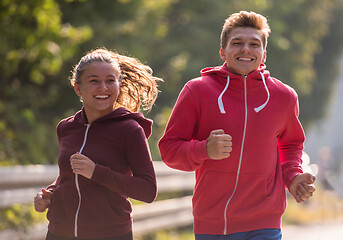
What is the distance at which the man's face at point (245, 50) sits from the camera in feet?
14.6

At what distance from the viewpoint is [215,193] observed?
434cm

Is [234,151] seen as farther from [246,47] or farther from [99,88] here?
[99,88]

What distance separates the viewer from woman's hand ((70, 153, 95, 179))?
12.7ft

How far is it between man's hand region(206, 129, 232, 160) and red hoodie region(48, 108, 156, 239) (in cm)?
37

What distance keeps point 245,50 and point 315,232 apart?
402 inches

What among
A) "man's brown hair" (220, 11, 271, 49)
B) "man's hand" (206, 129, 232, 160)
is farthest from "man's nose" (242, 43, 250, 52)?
"man's hand" (206, 129, 232, 160)

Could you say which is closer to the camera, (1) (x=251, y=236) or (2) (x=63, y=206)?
(2) (x=63, y=206)

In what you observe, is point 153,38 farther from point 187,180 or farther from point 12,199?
point 12,199

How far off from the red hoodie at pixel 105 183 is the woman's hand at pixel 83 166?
3 centimetres

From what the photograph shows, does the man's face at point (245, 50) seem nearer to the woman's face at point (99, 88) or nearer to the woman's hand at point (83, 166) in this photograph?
the woman's face at point (99, 88)

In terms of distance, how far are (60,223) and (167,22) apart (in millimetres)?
16956

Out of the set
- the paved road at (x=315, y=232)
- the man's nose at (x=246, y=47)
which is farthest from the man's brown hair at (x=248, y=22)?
the paved road at (x=315, y=232)

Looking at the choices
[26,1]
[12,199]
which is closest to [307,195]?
[12,199]

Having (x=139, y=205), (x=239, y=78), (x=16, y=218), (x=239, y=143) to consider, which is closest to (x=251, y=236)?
(x=239, y=143)
